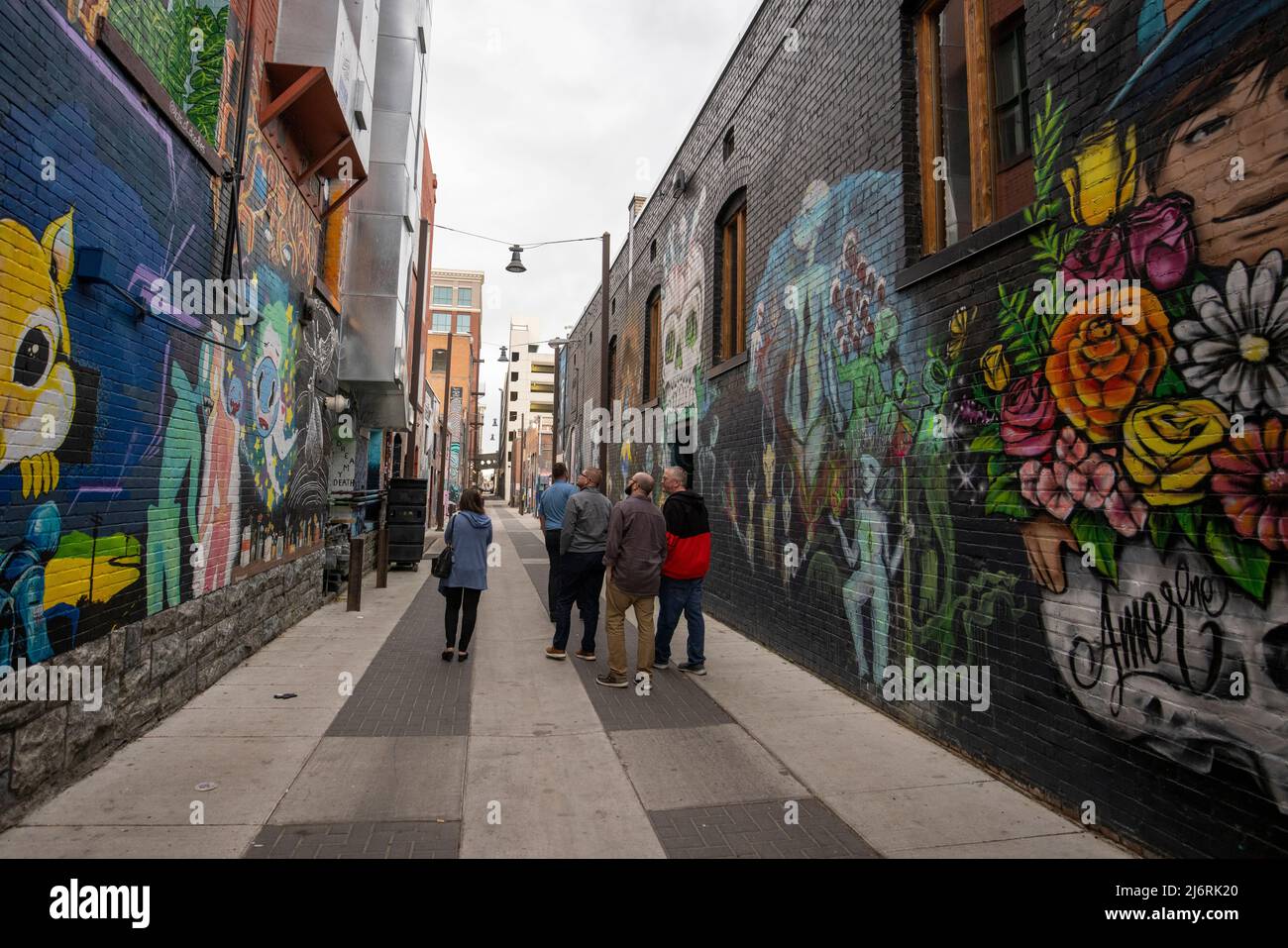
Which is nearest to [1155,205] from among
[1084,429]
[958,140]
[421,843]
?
[1084,429]

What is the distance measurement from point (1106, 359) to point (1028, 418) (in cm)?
57

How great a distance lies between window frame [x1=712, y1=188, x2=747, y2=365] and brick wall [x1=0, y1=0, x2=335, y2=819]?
5.42 metres

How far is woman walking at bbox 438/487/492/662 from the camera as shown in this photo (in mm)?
6922

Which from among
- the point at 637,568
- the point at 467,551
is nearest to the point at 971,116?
the point at 637,568

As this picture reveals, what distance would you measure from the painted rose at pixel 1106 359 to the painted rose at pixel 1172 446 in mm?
117

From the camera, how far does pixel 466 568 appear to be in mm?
6914

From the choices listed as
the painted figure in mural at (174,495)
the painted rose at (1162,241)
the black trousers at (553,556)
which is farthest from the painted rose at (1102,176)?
the black trousers at (553,556)

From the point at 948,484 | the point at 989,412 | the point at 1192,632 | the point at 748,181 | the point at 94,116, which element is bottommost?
the point at 1192,632

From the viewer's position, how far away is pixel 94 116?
400cm

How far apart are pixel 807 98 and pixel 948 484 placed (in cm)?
461

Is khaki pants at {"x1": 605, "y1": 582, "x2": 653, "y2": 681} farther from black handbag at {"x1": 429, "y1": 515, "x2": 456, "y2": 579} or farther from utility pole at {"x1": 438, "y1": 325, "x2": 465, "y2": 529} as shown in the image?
utility pole at {"x1": 438, "y1": 325, "x2": 465, "y2": 529}

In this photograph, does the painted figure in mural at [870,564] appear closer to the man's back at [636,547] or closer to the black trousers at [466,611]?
the man's back at [636,547]

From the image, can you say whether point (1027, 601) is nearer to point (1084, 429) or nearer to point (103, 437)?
point (1084, 429)

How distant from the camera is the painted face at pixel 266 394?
7.09m
